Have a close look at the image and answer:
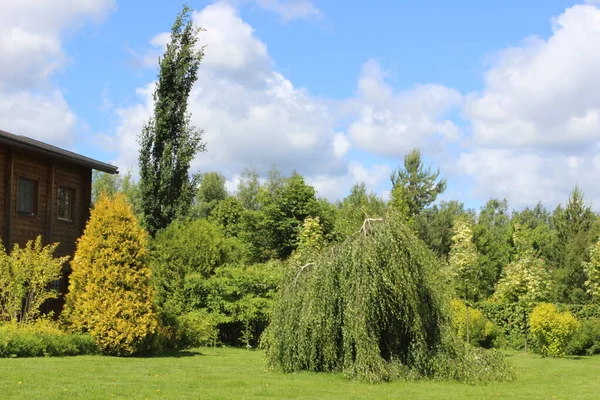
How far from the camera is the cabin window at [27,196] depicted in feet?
66.8

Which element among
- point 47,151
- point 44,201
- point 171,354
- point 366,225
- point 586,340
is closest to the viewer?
point 366,225

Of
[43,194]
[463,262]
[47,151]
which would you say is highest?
[47,151]

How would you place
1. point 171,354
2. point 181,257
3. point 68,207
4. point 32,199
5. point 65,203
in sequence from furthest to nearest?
point 181,257 < point 68,207 < point 65,203 < point 32,199 < point 171,354

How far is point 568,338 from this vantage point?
24312mm

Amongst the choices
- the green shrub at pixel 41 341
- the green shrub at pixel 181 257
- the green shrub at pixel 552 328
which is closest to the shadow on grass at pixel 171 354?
the green shrub at pixel 41 341

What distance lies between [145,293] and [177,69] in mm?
12532

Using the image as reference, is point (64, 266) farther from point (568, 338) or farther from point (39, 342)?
point (568, 338)

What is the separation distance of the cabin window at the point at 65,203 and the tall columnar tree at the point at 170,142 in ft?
15.1

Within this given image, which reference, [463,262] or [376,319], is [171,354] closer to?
[376,319]

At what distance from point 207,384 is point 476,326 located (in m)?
16.8

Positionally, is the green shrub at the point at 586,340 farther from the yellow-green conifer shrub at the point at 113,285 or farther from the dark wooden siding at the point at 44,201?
the dark wooden siding at the point at 44,201

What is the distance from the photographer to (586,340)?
25.2m

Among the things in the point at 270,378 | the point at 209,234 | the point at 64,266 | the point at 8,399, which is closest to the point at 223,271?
the point at 209,234

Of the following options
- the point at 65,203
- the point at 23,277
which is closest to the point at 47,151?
the point at 65,203
